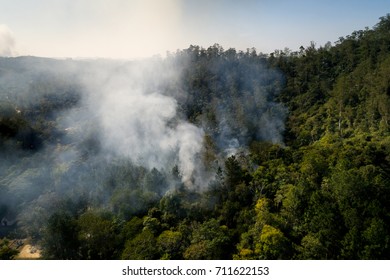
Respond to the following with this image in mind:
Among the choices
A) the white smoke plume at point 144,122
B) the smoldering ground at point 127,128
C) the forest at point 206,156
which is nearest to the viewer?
the forest at point 206,156

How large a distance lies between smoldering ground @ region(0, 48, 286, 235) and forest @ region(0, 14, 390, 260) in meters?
0.25

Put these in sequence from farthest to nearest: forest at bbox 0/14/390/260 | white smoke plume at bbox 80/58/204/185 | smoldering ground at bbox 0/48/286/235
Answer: white smoke plume at bbox 80/58/204/185
smoldering ground at bbox 0/48/286/235
forest at bbox 0/14/390/260

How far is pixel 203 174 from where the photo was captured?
139ft

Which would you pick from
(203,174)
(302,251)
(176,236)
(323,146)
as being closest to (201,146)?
(203,174)

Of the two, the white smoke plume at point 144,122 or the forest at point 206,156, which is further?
the white smoke plume at point 144,122

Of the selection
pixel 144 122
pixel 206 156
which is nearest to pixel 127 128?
pixel 144 122

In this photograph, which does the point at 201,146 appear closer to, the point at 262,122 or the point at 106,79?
the point at 262,122

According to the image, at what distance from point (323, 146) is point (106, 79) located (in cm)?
5971

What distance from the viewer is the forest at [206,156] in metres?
25.7

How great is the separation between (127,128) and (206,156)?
19.8m

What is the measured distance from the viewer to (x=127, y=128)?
60.6m

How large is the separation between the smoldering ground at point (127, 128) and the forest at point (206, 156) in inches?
9.9

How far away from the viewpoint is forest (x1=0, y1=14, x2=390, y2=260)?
84.4 ft

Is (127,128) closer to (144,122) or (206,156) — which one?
(144,122)
